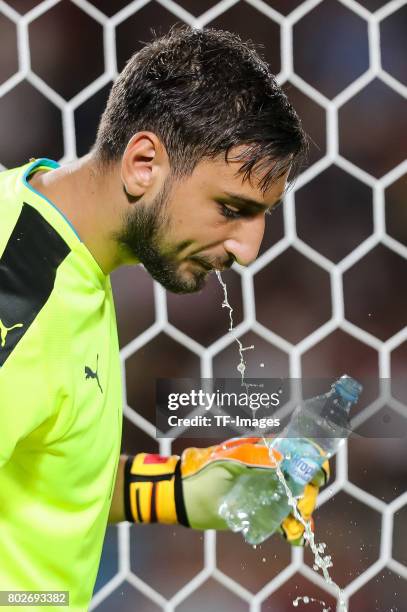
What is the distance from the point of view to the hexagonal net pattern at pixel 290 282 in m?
1.01

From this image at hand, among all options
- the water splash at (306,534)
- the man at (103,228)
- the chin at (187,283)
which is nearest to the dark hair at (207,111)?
the man at (103,228)

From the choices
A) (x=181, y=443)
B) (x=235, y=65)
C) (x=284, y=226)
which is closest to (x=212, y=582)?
(x=181, y=443)

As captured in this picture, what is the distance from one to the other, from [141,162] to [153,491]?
44 cm

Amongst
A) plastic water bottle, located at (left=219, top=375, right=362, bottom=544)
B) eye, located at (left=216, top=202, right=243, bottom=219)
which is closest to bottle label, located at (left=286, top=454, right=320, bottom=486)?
plastic water bottle, located at (left=219, top=375, right=362, bottom=544)

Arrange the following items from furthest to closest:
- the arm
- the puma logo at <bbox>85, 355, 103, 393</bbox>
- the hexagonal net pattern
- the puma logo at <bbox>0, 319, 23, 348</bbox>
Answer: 1. the hexagonal net pattern
2. the arm
3. the puma logo at <bbox>85, 355, 103, 393</bbox>
4. the puma logo at <bbox>0, 319, 23, 348</bbox>

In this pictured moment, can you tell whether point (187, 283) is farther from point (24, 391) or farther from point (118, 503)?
point (118, 503)

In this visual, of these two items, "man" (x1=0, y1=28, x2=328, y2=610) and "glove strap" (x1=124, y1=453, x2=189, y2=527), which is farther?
"glove strap" (x1=124, y1=453, x2=189, y2=527)

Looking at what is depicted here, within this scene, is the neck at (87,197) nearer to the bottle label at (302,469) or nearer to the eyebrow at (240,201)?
the eyebrow at (240,201)

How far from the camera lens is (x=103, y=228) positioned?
0.66 m

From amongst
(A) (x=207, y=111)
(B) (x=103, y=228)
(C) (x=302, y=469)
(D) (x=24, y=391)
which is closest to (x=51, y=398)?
(D) (x=24, y=391)

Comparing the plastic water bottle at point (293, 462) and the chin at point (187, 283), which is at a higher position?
the chin at point (187, 283)

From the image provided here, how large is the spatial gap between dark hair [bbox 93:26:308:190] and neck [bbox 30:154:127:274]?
0.02 m

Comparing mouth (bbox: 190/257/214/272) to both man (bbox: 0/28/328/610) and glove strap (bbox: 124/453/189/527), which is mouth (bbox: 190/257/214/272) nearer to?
man (bbox: 0/28/328/610)

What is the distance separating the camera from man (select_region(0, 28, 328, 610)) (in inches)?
24.1
